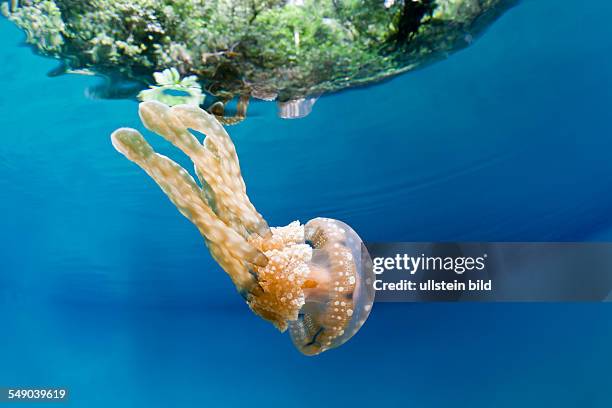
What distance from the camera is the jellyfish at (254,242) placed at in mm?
1494

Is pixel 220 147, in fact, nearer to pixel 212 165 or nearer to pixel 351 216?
pixel 212 165

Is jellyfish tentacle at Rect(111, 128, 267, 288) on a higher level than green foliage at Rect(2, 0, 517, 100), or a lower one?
lower

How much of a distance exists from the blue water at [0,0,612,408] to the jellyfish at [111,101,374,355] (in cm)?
99

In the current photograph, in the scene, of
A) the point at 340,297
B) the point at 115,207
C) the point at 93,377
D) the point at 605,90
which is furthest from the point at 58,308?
the point at 605,90

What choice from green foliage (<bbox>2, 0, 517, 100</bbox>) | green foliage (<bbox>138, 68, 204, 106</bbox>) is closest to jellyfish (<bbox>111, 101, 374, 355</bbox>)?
green foliage (<bbox>2, 0, 517, 100</bbox>)

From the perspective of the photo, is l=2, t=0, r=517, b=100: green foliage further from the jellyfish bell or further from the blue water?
the jellyfish bell

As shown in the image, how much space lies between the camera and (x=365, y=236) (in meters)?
2.74

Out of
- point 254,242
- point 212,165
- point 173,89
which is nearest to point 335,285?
point 254,242

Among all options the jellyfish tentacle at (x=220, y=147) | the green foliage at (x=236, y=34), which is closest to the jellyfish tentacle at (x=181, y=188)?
the jellyfish tentacle at (x=220, y=147)

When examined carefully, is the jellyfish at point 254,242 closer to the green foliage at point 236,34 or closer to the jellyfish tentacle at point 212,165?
the jellyfish tentacle at point 212,165

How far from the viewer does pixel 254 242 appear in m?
1.64

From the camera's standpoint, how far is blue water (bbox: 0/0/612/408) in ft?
9.06

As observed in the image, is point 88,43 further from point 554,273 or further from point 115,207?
point 554,273

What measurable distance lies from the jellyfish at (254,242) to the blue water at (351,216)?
0.99 metres
